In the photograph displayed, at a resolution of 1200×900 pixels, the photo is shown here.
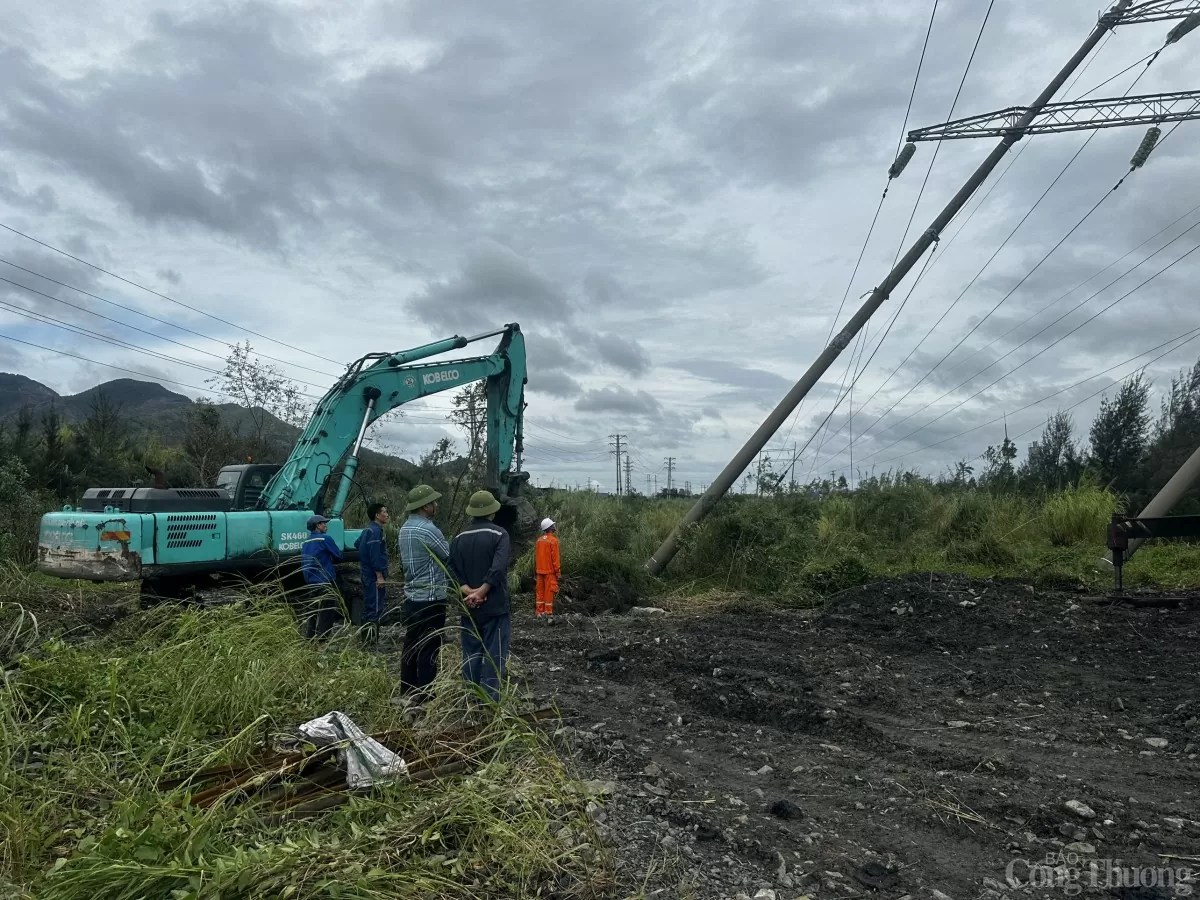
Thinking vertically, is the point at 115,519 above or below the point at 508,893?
above

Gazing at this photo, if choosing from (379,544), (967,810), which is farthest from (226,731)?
(967,810)

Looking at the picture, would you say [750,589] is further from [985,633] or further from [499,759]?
[499,759]

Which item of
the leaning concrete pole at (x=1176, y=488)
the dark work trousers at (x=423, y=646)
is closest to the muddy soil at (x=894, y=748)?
the dark work trousers at (x=423, y=646)

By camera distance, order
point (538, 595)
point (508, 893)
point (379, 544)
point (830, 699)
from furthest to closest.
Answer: point (538, 595) → point (379, 544) → point (830, 699) → point (508, 893)

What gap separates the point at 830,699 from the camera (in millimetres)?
7230

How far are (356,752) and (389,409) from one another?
27.1 feet

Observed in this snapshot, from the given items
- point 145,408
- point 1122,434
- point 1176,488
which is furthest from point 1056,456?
point 145,408

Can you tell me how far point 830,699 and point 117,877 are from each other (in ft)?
18.0

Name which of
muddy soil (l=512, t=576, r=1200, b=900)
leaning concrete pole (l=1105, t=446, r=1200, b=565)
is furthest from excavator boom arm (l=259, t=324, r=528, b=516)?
leaning concrete pole (l=1105, t=446, r=1200, b=565)

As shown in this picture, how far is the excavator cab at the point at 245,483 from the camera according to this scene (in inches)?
437

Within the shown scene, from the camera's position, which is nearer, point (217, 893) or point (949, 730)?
point (217, 893)

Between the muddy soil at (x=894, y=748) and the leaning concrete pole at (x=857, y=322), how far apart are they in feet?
14.6

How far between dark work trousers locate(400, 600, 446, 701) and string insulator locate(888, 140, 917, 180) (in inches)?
415

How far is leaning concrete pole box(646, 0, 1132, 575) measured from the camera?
42.7 feet
